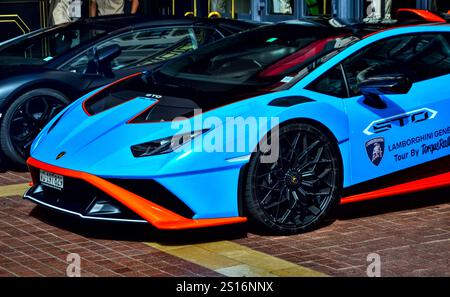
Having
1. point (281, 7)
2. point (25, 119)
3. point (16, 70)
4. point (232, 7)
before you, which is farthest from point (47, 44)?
point (232, 7)

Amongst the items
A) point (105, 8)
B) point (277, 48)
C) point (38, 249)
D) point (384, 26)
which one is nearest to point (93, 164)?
point (38, 249)

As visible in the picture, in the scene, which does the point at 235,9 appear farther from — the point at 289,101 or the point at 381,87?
the point at 289,101

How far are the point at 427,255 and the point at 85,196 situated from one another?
2.21 metres

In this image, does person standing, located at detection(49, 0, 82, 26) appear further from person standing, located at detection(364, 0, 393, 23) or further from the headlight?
the headlight

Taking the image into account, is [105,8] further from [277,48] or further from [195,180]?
[195,180]

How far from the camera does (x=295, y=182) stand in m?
6.81

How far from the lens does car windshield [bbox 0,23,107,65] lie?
398 inches

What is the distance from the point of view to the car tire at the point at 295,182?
21.8 ft

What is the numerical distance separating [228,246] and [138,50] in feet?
12.4

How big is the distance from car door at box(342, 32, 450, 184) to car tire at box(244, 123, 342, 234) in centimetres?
21

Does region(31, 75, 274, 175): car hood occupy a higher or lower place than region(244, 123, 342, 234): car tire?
higher

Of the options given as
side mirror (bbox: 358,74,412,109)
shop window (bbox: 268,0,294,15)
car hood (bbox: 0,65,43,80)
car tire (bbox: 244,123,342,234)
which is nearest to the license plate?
car tire (bbox: 244,123,342,234)

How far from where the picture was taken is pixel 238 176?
257 inches

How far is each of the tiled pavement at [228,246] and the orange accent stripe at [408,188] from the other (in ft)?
0.64
